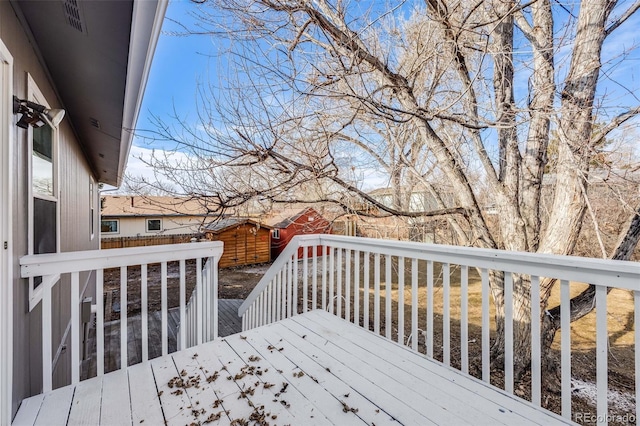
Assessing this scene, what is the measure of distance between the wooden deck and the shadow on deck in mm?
2946

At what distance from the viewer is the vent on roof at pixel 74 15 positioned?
5.98 ft

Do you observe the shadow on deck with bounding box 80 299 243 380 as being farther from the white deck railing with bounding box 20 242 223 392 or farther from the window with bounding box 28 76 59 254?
the white deck railing with bounding box 20 242 223 392

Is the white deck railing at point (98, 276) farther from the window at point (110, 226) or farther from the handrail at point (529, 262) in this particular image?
the window at point (110, 226)

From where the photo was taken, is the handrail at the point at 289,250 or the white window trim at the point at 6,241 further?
the handrail at the point at 289,250

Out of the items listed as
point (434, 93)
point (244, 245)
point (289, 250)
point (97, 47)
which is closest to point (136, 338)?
point (289, 250)

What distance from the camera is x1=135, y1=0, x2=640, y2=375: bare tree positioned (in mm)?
3205

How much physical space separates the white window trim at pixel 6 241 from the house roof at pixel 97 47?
1.89 ft

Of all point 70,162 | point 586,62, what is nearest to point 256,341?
point 70,162

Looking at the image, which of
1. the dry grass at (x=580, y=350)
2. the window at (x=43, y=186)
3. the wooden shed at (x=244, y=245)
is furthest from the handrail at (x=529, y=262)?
the wooden shed at (x=244, y=245)

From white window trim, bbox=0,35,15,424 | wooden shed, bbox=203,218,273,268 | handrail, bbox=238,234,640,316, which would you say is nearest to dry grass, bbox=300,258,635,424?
handrail, bbox=238,234,640,316

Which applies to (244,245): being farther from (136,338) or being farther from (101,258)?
(101,258)

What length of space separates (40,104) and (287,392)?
9.96ft

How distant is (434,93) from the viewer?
3.85m

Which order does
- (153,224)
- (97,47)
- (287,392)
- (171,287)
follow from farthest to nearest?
(153,224) → (171,287) → (97,47) → (287,392)
